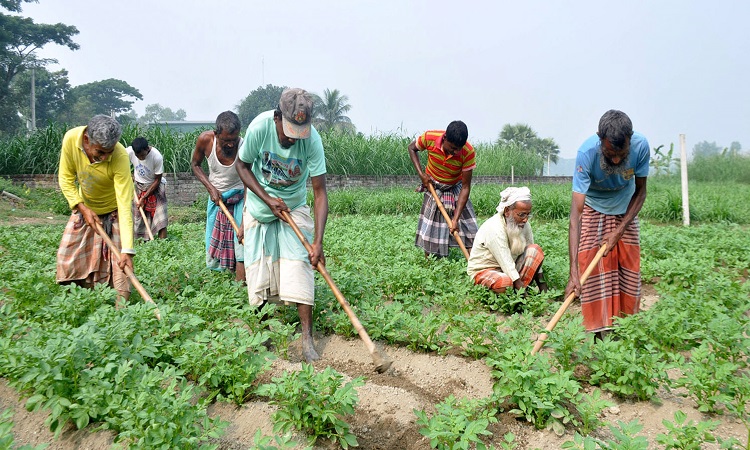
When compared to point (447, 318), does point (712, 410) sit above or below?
below

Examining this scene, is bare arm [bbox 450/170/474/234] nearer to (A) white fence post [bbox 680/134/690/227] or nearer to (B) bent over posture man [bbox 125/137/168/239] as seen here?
(B) bent over posture man [bbox 125/137/168/239]

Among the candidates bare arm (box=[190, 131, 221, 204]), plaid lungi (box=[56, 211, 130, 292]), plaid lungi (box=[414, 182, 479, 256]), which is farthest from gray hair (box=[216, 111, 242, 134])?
plaid lungi (box=[414, 182, 479, 256])

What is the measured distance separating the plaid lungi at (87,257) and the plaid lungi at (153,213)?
3.58m

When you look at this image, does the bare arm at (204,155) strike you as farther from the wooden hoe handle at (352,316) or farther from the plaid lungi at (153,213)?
the plaid lungi at (153,213)

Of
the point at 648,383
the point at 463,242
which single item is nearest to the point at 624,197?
the point at 648,383

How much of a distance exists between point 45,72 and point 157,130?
2206 centimetres

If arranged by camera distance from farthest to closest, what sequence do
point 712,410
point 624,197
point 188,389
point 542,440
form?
point 624,197 → point 712,410 → point 542,440 → point 188,389

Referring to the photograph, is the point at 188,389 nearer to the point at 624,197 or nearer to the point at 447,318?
the point at 447,318

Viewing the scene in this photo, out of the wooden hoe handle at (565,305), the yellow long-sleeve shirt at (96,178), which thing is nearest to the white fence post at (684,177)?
the wooden hoe handle at (565,305)

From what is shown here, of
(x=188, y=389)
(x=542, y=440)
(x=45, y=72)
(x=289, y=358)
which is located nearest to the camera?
(x=188, y=389)

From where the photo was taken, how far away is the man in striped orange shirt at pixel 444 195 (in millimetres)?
5891

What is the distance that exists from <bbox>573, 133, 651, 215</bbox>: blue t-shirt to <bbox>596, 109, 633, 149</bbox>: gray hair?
0.20 m

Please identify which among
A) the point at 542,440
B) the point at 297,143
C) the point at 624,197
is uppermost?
the point at 297,143

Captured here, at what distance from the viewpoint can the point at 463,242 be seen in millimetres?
6203
